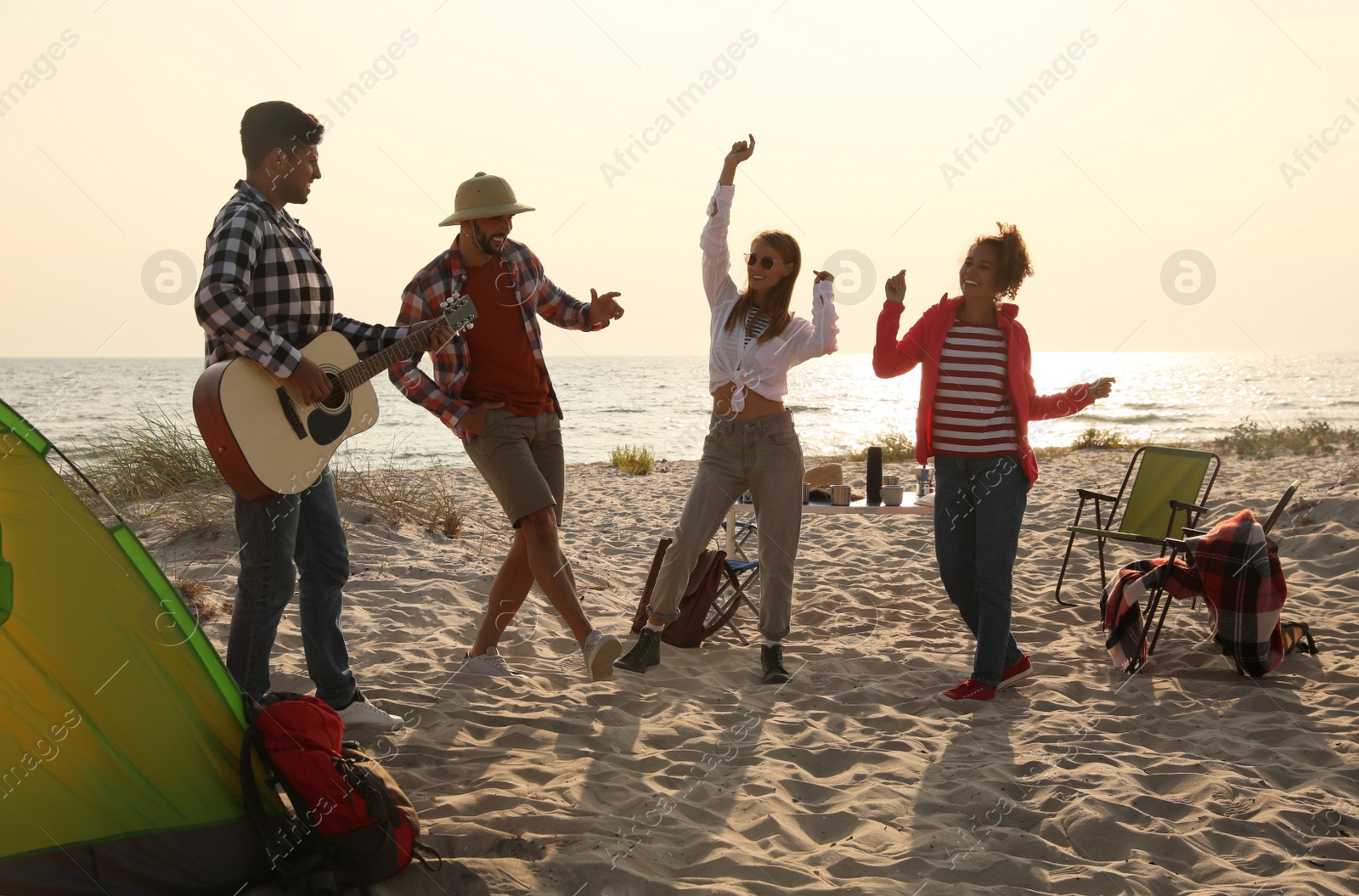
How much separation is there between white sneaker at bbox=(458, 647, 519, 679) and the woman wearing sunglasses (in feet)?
2.50

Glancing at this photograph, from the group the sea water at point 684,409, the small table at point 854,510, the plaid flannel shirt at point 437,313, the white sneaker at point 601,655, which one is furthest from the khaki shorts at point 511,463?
the sea water at point 684,409

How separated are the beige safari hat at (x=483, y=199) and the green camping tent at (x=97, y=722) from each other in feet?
6.12

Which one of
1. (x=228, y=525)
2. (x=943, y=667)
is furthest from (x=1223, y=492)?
(x=228, y=525)

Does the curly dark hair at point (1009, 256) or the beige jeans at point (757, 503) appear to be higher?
the curly dark hair at point (1009, 256)

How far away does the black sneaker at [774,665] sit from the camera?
446 centimetres

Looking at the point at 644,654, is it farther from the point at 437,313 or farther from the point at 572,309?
the point at 437,313

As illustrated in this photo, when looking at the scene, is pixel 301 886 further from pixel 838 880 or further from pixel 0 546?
pixel 838 880

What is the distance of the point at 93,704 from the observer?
7.86 feet

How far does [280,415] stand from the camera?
3.19m

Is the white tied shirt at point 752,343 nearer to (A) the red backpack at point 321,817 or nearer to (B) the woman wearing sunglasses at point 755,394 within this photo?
(B) the woman wearing sunglasses at point 755,394

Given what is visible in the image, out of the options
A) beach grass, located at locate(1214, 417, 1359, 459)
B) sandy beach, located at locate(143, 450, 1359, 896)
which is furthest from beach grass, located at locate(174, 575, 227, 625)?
beach grass, located at locate(1214, 417, 1359, 459)

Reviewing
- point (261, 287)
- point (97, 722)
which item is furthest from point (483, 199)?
point (97, 722)

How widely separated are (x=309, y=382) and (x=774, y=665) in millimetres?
2434

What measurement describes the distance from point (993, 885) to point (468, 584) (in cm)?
425
